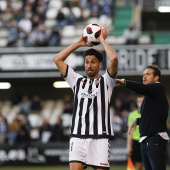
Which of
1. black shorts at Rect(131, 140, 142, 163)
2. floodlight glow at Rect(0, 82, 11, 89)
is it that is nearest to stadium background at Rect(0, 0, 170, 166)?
floodlight glow at Rect(0, 82, 11, 89)

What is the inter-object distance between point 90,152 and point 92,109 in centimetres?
51

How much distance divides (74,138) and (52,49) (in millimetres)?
15286

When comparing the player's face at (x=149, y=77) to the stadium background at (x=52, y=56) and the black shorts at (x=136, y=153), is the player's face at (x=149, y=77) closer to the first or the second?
the black shorts at (x=136, y=153)


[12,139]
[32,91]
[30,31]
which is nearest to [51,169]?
[12,139]

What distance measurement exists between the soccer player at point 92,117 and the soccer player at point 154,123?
86 centimetres

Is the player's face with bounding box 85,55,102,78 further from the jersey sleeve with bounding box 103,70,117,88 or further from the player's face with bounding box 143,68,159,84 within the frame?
the player's face with bounding box 143,68,159,84

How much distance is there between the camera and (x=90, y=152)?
24.0ft

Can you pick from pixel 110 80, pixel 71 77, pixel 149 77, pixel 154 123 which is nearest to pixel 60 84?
pixel 149 77

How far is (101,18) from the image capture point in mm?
24188

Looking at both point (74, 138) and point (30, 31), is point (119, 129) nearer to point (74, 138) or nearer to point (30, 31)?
point (30, 31)

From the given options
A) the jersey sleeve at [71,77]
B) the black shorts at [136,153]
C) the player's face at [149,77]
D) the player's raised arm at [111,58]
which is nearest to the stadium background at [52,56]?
the black shorts at [136,153]

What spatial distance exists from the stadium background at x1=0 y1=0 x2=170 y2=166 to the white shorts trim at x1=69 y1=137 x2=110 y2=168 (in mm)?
11919

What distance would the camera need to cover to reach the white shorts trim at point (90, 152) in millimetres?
7305

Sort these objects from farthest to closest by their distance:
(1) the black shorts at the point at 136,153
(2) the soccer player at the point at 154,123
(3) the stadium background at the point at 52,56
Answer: (3) the stadium background at the point at 52,56
(1) the black shorts at the point at 136,153
(2) the soccer player at the point at 154,123
